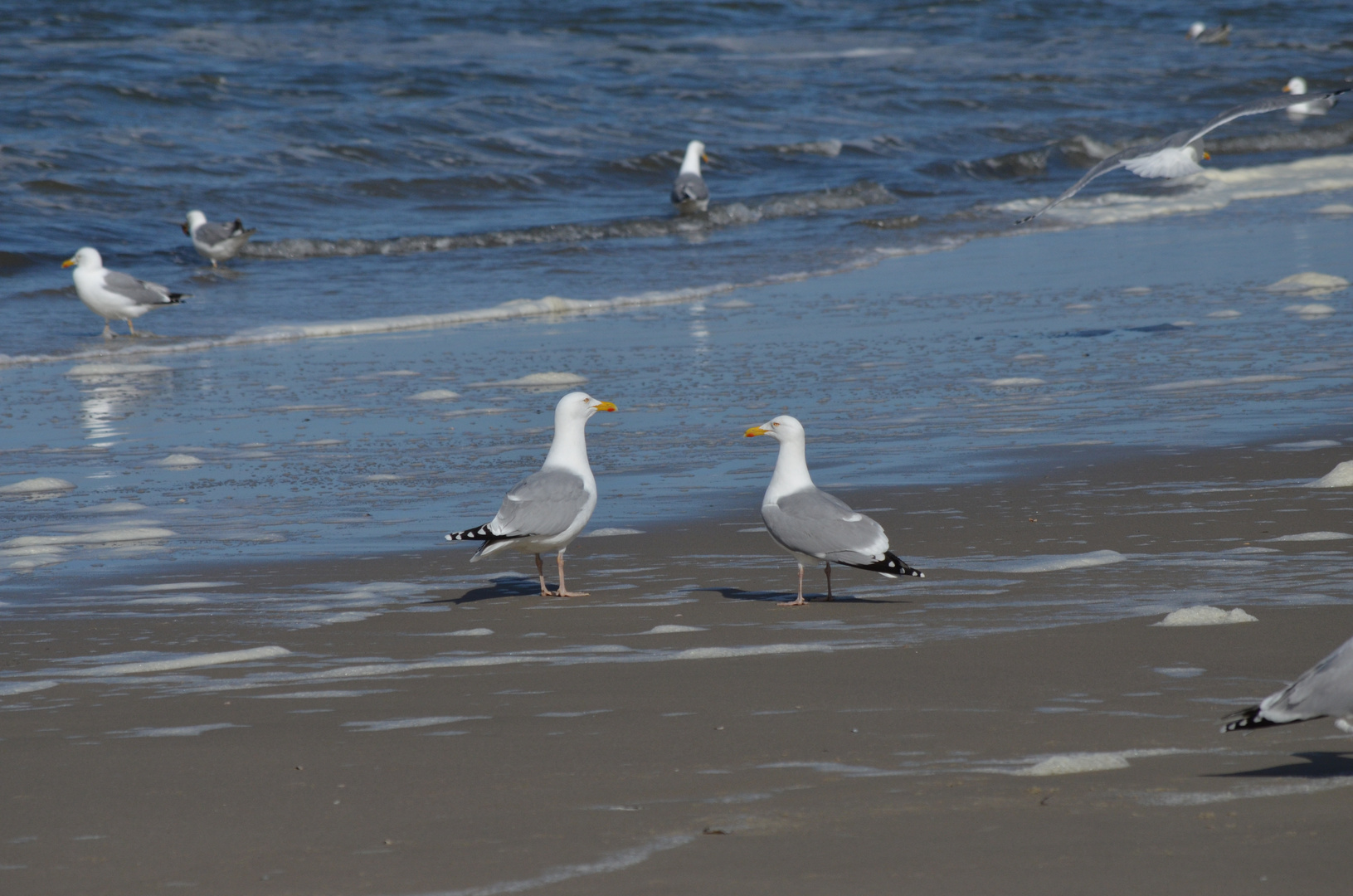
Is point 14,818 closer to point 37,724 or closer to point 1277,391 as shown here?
point 37,724

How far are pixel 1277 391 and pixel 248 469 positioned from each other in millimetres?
5016

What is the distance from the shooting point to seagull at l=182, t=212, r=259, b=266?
1669 centimetres

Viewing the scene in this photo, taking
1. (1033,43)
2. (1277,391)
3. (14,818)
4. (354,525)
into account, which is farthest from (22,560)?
(1033,43)

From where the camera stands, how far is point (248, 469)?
784 centimetres

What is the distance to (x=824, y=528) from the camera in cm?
529

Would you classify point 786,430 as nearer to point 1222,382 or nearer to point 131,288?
point 1222,382

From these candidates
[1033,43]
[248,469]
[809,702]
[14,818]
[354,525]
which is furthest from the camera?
[1033,43]

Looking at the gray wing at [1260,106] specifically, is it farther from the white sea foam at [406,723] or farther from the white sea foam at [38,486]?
the white sea foam at [406,723]

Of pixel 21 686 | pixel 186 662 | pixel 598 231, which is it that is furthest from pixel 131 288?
pixel 21 686

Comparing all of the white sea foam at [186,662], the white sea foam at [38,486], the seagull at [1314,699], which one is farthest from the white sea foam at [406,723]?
the white sea foam at [38,486]

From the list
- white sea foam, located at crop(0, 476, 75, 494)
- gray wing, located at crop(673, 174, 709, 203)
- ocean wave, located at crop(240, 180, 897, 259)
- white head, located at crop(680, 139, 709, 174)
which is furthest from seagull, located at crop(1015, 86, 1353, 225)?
white head, located at crop(680, 139, 709, 174)

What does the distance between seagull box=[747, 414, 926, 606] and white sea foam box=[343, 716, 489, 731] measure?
5.04ft

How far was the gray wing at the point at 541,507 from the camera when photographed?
5602mm

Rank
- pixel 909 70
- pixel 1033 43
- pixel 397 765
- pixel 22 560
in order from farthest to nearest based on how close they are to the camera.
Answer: pixel 1033 43 < pixel 909 70 < pixel 22 560 < pixel 397 765
